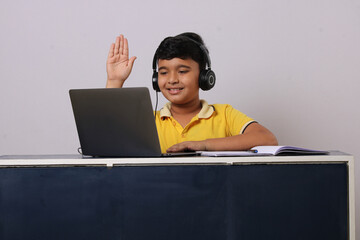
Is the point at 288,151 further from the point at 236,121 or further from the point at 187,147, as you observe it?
the point at 236,121

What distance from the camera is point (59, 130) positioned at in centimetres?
263

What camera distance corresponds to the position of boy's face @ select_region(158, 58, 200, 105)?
1.85m

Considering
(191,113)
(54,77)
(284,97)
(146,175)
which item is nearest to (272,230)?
(146,175)

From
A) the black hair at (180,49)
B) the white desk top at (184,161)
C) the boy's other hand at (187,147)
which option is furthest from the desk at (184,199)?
the black hair at (180,49)

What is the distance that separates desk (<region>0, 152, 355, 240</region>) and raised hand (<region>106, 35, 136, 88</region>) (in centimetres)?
71

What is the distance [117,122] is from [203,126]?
78 centimetres

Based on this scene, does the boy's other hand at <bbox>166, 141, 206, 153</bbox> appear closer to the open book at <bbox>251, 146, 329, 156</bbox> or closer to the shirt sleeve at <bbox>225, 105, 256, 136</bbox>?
the open book at <bbox>251, 146, 329, 156</bbox>

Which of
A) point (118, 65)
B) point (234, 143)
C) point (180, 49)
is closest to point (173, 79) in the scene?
point (180, 49)

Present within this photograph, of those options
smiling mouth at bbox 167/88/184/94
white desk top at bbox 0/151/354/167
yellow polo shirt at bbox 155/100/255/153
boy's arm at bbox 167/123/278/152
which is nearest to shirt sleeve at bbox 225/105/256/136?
yellow polo shirt at bbox 155/100/255/153

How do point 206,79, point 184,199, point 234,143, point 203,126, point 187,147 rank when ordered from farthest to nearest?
point 203,126 → point 206,79 → point 234,143 → point 187,147 → point 184,199

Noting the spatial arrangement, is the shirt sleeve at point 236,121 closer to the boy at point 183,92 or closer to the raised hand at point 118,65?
the boy at point 183,92

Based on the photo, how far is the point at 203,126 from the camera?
75.7 inches

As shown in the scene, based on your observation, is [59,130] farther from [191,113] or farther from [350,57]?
[350,57]

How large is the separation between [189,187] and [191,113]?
90cm
